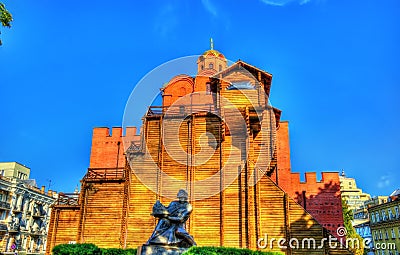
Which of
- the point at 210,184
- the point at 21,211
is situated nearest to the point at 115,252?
the point at 210,184

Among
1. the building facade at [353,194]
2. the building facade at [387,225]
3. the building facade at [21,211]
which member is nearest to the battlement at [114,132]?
the building facade at [21,211]

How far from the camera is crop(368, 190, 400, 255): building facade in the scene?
146 feet

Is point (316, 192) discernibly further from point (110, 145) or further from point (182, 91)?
point (110, 145)

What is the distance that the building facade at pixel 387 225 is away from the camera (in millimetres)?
44562

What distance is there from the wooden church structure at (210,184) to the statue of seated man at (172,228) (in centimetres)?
758

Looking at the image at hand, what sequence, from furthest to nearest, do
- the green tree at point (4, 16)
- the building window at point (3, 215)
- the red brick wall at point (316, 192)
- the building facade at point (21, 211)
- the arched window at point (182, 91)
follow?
the building facade at point (21, 211)
the building window at point (3, 215)
the arched window at point (182, 91)
the red brick wall at point (316, 192)
the green tree at point (4, 16)

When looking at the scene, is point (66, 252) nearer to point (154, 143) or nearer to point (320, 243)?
point (154, 143)

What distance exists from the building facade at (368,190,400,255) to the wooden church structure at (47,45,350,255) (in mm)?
31038

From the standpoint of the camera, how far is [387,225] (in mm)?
Result: 46719

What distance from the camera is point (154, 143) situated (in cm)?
2238

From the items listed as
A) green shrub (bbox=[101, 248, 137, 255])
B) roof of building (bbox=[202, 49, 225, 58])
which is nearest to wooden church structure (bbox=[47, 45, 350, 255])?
green shrub (bbox=[101, 248, 137, 255])

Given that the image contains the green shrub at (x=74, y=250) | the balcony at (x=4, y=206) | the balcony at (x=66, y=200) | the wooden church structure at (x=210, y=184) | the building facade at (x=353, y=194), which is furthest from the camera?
the building facade at (x=353, y=194)
